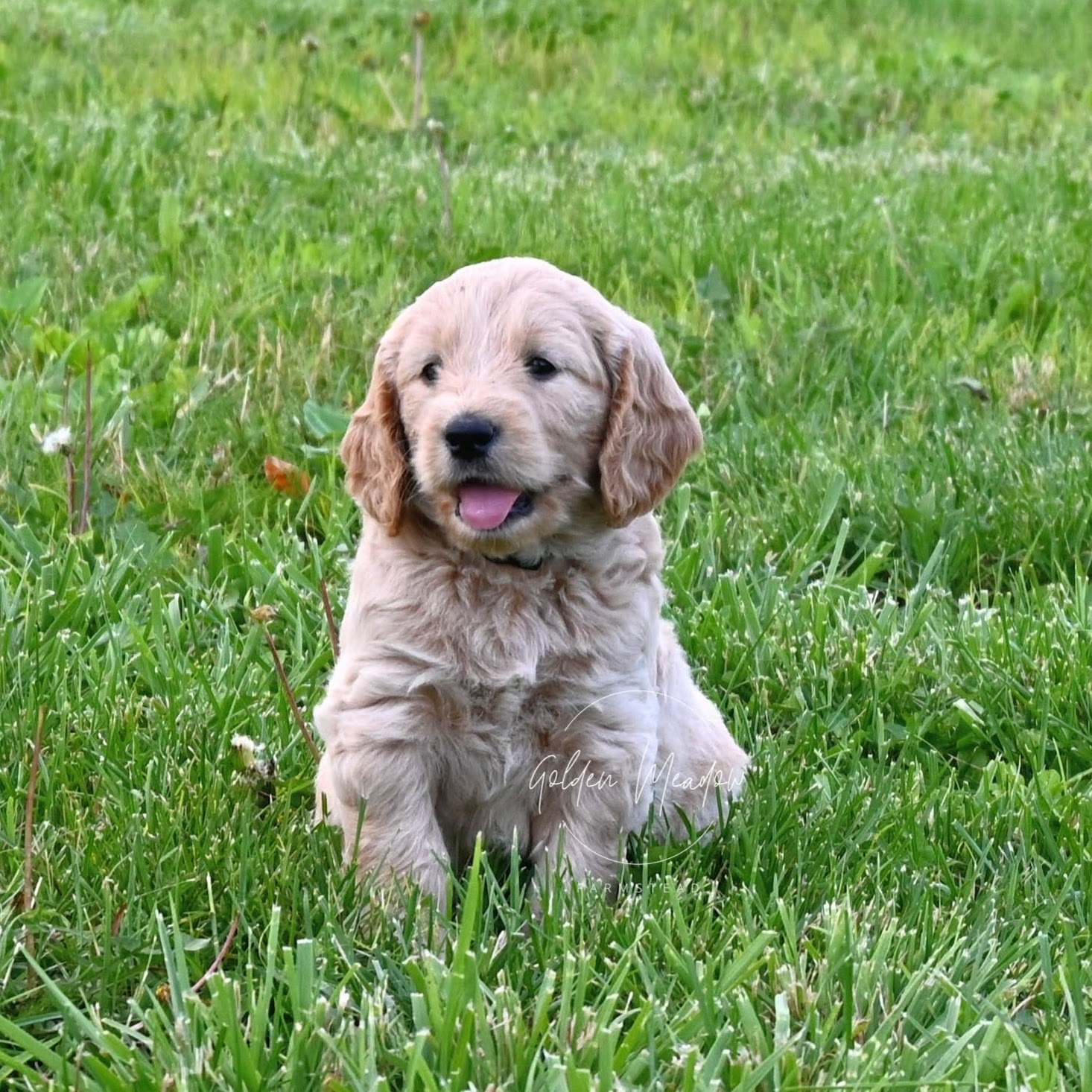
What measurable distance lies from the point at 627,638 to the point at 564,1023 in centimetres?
86

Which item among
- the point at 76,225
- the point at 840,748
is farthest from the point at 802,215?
the point at 840,748

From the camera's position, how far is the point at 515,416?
2.90 m

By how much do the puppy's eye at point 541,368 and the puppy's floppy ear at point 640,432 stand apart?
17 centimetres

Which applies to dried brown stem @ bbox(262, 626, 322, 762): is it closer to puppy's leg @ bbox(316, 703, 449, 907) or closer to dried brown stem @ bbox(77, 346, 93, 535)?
puppy's leg @ bbox(316, 703, 449, 907)

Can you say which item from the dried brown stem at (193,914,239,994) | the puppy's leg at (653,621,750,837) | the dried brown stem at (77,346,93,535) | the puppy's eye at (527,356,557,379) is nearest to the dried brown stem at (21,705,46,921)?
the dried brown stem at (193,914,239,994)

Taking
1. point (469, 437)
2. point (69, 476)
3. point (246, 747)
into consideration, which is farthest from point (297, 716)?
point (69, 476)

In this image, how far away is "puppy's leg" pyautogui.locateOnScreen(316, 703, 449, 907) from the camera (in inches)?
113

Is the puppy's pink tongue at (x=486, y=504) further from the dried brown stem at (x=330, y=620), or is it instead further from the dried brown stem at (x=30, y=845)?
the dried brown stem at (x=30, y=845)

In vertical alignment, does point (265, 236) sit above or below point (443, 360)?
below

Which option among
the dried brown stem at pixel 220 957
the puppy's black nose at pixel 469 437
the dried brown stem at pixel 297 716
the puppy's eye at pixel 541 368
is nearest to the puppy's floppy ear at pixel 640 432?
the puppy's eye at pixel 541 368

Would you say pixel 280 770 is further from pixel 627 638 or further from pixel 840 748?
pixel 840 748

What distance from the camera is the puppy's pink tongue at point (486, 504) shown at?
2.93 metres

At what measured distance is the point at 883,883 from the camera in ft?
9.76

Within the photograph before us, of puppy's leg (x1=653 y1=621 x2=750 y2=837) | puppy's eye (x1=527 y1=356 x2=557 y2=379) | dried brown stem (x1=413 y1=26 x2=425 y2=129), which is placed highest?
puppy's eye (x1=527 y1=356 x2=557 y2=379)
